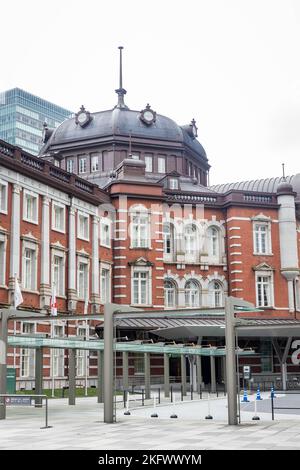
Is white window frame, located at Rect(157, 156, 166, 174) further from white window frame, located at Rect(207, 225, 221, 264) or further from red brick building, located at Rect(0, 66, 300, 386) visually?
white window frame, located at Rect(207, 225, 221, 264)

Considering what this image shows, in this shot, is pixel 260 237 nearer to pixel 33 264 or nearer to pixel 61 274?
pixel 61 274

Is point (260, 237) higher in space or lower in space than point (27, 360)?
higher

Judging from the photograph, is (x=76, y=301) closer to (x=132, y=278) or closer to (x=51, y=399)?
(x=132, y=278)

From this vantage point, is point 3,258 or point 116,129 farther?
point 116,129

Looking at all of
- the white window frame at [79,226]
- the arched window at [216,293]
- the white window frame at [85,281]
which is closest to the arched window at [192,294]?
the arched window at [216,293]

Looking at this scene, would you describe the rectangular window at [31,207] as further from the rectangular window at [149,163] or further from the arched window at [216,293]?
the rectangular window at [149,163]

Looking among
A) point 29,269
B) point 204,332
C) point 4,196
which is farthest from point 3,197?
point 204,332

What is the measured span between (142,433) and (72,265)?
27472 mm

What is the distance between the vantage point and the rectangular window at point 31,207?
40.9 meters

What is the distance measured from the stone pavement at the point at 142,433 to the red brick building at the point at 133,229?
1760 cm

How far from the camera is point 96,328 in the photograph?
46.9 meters

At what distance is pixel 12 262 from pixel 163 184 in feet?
58.9

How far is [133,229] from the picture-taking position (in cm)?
5084

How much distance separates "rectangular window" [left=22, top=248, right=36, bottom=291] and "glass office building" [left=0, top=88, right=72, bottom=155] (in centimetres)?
10948
